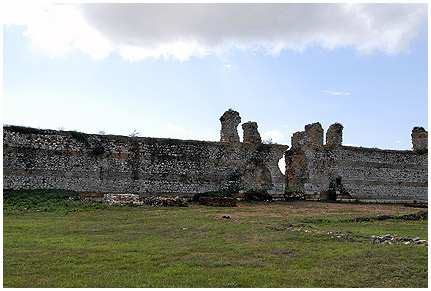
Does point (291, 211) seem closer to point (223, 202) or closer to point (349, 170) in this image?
point (223, 202)

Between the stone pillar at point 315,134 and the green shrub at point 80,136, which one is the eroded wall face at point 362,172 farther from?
the green shrub at point 80,136

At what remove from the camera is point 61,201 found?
50.8 feet

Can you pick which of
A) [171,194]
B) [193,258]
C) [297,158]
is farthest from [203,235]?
[297,158]

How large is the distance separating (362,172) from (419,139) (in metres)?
6.12

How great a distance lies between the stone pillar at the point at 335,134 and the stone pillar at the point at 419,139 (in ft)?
21.3

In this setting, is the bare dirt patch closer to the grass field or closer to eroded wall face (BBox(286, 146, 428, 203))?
eroded wall face (BBox(286, 146, 428, 203))

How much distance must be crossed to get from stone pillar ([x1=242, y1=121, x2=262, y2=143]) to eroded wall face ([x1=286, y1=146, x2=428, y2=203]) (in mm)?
3040

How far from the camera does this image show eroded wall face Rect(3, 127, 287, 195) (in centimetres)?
1747

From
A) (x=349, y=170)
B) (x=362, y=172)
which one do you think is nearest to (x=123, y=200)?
(x=349, y=170)

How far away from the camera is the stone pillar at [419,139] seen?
2736 centimetres

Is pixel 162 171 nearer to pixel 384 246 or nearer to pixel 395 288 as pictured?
pixel 384 246

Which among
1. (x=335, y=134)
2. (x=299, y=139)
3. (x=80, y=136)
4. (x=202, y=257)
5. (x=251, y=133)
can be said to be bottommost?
(x=202, y=257)

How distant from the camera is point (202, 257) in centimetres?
663

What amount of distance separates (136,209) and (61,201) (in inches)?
122
